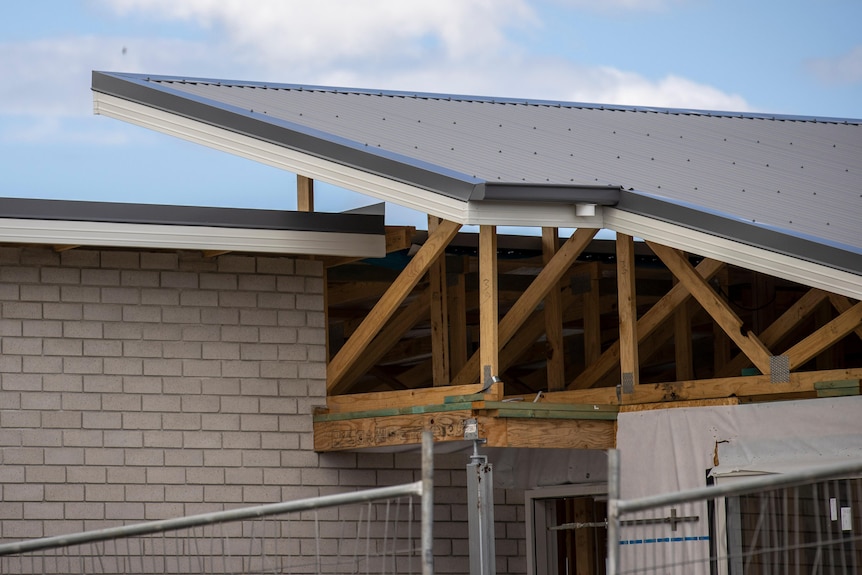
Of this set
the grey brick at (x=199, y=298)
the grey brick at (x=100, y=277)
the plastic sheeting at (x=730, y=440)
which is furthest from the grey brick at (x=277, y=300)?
the plastic sheeting at (x=730, y=440)

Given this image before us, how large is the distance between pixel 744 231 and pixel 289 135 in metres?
3.86

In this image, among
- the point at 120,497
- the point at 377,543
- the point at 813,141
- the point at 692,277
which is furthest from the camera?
the point at 813,141

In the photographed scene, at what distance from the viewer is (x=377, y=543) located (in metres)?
13.3

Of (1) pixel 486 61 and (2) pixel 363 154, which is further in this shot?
(1) pixel 486 61

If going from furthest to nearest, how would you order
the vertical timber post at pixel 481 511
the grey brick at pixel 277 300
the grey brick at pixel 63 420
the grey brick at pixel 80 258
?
the grey brick at pixel 277 300 < the grey brick at pixel 80 258 < the grey brick at pixel 63 420 < the vertical timber post at pixel 481 511

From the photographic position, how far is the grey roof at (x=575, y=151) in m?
11.0

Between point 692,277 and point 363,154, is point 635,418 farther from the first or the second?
point 363,154

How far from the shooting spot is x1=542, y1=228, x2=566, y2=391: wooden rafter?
45.3 feet

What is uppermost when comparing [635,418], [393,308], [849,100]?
[849,100]

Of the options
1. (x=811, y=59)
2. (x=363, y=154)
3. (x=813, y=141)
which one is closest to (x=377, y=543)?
(x=363, y=154)

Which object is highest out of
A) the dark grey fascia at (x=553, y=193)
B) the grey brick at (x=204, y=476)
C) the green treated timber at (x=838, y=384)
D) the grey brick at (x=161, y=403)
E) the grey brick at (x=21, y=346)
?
the dark grey fascia at (x=553, y=193)

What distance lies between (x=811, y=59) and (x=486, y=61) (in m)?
22.4

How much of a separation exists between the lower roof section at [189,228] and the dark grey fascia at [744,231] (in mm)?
2816

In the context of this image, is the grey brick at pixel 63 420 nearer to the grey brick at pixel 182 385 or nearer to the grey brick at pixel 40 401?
the grey brick at pixel 40 401
